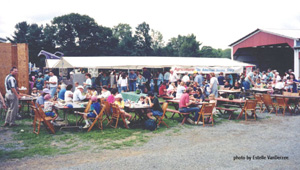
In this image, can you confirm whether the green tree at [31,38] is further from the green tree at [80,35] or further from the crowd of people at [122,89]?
the crowd of people at [122,89]

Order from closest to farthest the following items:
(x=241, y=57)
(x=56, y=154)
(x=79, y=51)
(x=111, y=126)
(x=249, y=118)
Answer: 1. (x=56, y=154)
2. (x=111, y=126)
3. (x=249, y=118)
4. (x=241, y=57)
5. (x=79, y=51)

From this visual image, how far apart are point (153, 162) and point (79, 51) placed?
4386 centimetres

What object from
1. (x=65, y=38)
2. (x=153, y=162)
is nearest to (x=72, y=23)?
(x=65, y=38)

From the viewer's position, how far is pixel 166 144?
→ 20.1 feet

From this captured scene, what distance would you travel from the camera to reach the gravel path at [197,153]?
470 cm

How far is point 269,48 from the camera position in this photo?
28234mm

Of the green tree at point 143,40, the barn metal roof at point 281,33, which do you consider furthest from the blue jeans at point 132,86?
the green tree at point 143,40

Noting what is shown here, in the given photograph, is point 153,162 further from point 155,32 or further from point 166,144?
point 155,32

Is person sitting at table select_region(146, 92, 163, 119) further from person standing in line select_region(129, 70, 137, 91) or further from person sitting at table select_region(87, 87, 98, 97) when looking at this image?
person standing in line select_region(129, 70, 137, 91)

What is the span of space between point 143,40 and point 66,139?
5660 cm

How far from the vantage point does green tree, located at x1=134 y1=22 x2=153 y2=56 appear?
57.7 m

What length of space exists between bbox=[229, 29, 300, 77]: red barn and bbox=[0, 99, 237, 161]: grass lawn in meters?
15.1

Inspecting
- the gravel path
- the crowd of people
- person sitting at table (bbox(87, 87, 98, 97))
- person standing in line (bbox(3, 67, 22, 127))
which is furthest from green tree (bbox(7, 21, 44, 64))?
the gravel path

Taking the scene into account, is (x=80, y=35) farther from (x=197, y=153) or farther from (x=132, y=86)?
(x=197, y=153)
